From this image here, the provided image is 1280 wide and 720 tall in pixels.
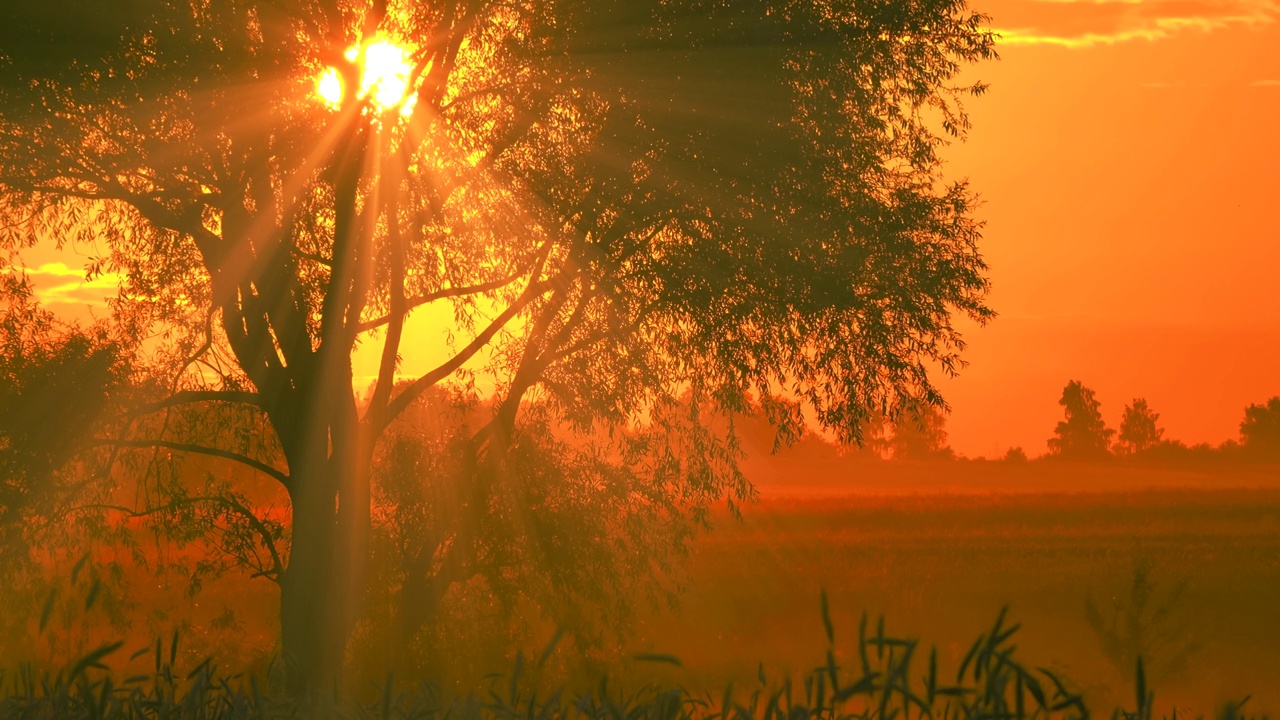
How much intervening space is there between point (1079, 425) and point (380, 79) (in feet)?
478

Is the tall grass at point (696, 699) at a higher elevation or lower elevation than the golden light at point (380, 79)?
lower

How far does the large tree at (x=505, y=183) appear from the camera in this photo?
40.8 ft

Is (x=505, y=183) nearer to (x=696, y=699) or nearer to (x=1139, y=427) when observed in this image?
(x=696, y=699)

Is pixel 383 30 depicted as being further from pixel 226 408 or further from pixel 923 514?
pixel 923 514

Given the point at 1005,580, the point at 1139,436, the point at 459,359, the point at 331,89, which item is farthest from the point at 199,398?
the point at 1139,436

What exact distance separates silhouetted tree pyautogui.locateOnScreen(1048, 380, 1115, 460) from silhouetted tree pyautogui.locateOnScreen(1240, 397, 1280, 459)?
1610 centimetres

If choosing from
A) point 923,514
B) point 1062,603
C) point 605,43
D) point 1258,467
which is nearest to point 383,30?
point 605,43

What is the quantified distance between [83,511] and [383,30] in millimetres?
7851

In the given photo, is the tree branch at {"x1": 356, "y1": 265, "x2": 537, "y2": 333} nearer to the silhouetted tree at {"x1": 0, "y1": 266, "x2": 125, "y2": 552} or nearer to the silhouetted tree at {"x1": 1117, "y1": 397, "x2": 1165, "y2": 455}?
the silhouetted tree at {"x1": 0, "y1": 266, "x2": 125, "y2": 552}

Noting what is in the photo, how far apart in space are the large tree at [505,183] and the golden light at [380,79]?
4 cm

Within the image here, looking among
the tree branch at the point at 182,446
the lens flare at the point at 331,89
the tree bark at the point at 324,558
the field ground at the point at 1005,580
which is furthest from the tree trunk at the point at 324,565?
the field ground at the point at 1005,580

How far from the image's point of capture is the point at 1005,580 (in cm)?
3616

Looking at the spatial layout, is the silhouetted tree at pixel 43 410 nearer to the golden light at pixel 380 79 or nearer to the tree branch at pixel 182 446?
the tree branch at pixel 182 446

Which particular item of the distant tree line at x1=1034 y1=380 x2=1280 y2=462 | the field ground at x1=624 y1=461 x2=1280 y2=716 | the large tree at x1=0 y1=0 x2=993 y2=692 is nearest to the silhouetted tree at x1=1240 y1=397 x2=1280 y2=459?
the distant tree line at x1=1034 y1=380 x2=1280 y2=462
